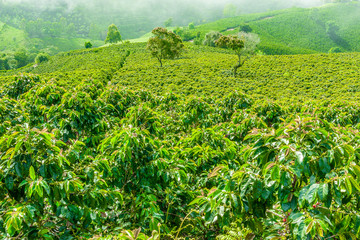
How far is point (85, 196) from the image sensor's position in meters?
2.78

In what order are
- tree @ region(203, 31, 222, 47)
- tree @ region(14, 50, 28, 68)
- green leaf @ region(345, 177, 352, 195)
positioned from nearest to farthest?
green leaf @ region(345, 177, 352, 195), tree @ region(203, 31, 222, 47), tree @ region(14, 50, 28, 68)

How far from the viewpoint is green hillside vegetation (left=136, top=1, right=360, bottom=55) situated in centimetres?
9600

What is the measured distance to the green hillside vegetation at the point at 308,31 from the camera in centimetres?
9600

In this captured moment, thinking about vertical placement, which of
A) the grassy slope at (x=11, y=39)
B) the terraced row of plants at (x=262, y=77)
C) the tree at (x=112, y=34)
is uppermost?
the grassy slope at (x=11, y=39)

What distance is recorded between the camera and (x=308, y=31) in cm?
10938

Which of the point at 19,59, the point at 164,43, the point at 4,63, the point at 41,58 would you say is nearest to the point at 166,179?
the point at 164,43

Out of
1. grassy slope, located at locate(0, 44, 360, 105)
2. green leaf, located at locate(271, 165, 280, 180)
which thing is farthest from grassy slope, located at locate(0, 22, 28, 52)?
green leaf, located at locate(271, 165, 280, 180)

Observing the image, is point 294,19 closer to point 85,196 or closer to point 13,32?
point 85,196

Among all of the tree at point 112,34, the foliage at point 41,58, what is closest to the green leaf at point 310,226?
the foliage at point 41,58

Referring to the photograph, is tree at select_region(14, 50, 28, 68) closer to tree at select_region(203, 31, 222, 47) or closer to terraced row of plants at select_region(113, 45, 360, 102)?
terraced row of plants at select_region(113, 45, 360, 102)

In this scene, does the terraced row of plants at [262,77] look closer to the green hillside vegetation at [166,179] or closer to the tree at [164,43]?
the tree at [164,43]

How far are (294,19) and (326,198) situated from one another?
148m

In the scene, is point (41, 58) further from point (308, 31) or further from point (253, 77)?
point (308, 31)

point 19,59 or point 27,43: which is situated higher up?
point 27,43
